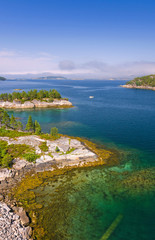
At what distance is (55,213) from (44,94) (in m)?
113

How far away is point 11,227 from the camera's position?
2512 centimetres

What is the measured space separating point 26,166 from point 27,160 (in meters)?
1.70

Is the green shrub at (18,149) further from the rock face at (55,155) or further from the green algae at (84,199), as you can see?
the green algae at (84,199)

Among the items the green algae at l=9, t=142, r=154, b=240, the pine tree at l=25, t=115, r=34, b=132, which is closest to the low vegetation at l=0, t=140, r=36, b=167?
the green algae at l=9, t=142, r=154, b=240

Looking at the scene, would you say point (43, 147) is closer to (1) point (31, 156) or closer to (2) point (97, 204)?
(1) point (31, 156)

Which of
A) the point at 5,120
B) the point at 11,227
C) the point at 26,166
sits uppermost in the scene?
the point at 5,120

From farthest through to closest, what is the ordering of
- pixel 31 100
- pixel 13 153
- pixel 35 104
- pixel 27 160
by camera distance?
1. pixel 31 100
2. pixel 35 104
3. pixel 13 153
4. pixel 27 160

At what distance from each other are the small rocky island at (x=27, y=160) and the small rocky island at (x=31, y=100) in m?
67.2

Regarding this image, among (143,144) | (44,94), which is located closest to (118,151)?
(143,144)

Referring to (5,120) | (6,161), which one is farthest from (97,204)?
(5,120)

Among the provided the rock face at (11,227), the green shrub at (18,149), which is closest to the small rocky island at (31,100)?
the green shrub at (18,149)

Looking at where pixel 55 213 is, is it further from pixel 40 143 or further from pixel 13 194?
pixel 40 143

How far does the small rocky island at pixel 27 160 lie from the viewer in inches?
1099

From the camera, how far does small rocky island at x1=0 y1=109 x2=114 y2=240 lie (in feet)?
91.6
